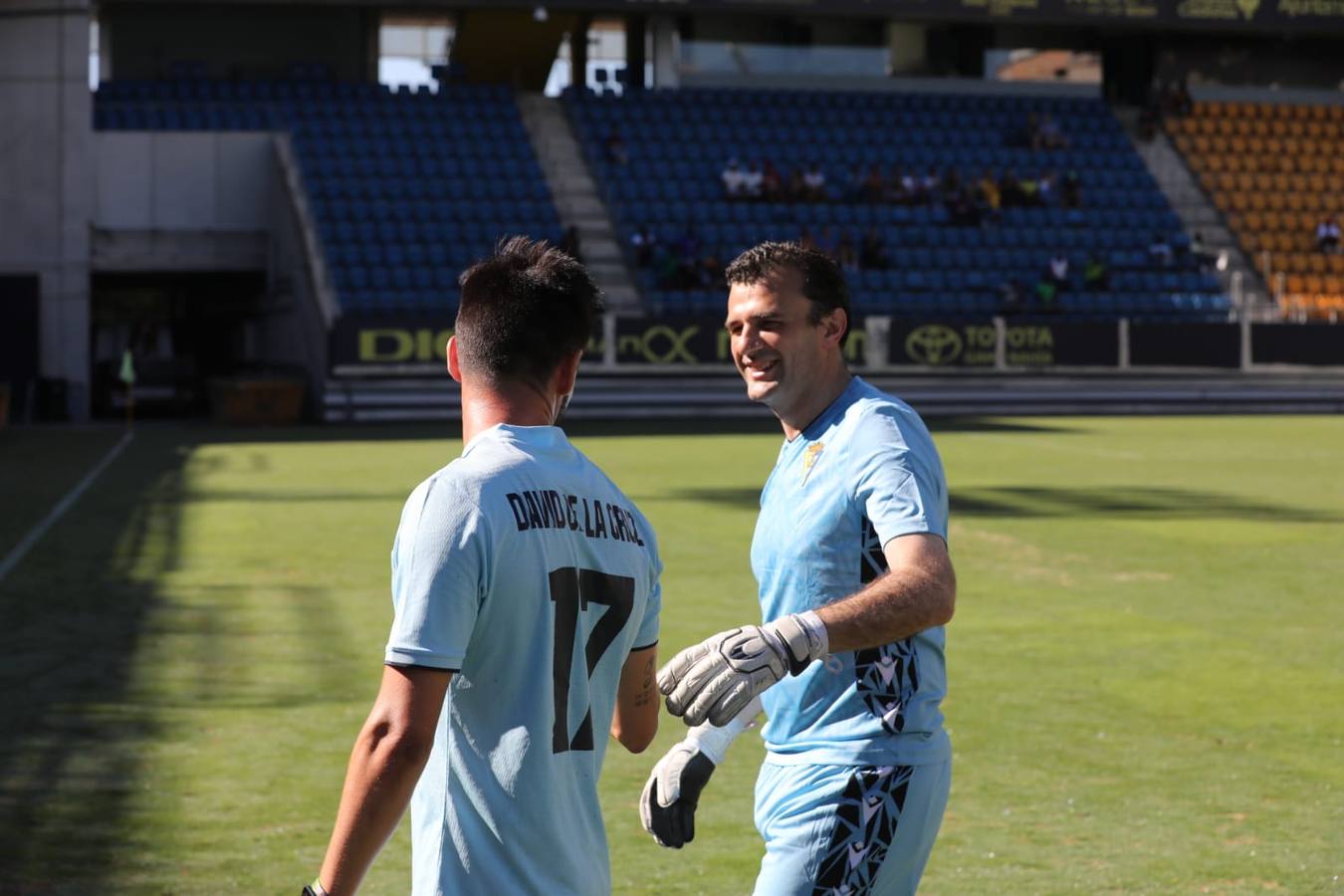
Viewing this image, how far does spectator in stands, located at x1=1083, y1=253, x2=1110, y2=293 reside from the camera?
41781 mm

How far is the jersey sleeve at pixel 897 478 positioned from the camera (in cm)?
385

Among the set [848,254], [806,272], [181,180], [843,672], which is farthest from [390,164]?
[843,672]

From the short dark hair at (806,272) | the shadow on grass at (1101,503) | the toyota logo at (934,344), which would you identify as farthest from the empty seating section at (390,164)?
the short dark hair at (806,272)

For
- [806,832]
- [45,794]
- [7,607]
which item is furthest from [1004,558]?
[806,832]

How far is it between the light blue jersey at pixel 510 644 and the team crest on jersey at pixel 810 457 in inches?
40.3

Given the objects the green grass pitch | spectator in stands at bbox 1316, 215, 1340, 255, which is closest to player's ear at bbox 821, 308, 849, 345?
the green grass pitch

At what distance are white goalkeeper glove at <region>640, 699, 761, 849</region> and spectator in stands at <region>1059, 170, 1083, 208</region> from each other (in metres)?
43.0

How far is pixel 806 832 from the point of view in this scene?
4012mm

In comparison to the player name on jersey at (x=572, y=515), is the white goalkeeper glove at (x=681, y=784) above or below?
below

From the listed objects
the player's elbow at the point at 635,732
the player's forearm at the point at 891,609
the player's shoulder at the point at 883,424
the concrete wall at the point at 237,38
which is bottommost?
the player's elbow at the point at 635,732

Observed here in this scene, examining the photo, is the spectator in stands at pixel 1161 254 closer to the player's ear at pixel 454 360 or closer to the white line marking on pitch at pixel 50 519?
the white line marking on pitch at pixel 50 519

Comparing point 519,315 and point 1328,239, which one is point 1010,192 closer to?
point 1328,239

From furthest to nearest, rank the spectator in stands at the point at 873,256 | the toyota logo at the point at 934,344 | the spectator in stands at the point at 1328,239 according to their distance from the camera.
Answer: the spectator in stands at the point at 1328,239 → the spectator in stands at the point at 873,256 → the toyota logo at the point at 934,344

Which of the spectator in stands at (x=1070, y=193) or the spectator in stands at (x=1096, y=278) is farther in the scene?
the spectator in stands at (x=1070, y=193)
